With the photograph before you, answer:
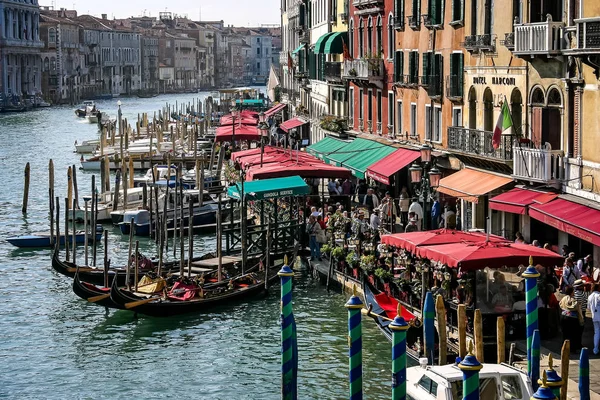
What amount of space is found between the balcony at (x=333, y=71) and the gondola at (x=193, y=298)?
15.7 metres

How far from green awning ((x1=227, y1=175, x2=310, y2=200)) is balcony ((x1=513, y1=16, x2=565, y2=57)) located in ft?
16.3

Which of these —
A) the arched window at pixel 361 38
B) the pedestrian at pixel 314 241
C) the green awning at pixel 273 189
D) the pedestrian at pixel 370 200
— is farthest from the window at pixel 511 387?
the arched window at pixel 361 38

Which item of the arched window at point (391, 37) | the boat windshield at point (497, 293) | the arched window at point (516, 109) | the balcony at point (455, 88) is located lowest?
the boat windshield at point (497, 293)

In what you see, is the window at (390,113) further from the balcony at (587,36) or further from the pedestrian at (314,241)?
the balcony at (587,36)

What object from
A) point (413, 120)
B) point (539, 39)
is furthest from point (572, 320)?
point (413, 120)

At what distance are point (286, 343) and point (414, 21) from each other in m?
14.8

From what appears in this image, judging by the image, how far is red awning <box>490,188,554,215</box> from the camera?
18953 mm

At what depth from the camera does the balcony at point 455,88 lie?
23953 millimetres

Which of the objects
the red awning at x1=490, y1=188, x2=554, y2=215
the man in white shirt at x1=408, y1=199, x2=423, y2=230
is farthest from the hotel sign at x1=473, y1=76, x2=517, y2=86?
the man in white shirt at x1=408, y1=199, x2=423, y2=230

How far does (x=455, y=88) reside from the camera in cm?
2419

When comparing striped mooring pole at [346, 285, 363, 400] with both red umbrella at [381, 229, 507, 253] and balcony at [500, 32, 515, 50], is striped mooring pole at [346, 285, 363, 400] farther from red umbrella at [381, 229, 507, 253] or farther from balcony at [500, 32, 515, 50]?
balcony at [500, 32, 515, 50]

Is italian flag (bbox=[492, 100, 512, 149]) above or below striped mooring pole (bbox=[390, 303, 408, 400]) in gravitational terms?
above

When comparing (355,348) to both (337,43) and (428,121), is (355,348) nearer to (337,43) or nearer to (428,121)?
(428,121)

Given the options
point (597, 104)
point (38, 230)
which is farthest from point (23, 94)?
point (597, 104)
